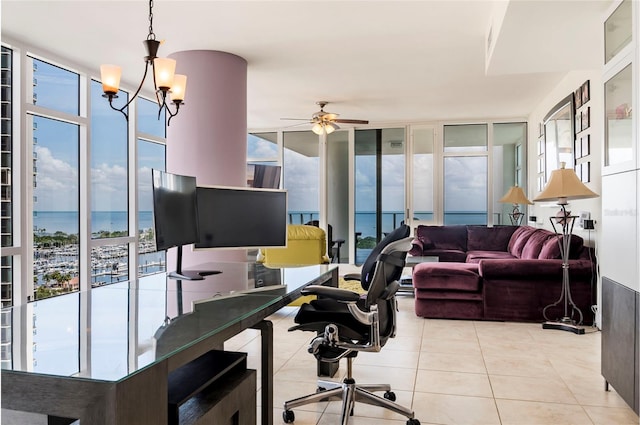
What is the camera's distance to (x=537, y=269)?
4.48 meters

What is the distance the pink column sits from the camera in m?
A: 4.57

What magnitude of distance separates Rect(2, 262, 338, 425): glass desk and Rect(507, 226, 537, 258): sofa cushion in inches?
181

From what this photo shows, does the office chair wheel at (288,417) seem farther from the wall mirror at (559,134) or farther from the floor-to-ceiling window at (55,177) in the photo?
the wall mirror at (559,134)

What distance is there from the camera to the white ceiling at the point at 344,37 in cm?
347

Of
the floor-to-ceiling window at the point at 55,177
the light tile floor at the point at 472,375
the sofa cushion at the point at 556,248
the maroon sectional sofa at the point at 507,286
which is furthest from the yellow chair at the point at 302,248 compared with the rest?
the sofa cushion at the point at 556,248

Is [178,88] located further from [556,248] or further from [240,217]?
[556,248]

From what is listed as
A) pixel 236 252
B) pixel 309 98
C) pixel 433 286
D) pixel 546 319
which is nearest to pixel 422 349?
pixel 433 286

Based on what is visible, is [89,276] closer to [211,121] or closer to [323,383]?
[211,121]

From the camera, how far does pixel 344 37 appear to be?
13.7 ft

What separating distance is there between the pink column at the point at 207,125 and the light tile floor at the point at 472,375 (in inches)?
60.0

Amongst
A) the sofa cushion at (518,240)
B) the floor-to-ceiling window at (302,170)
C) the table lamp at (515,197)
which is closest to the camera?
the sofa cushion at (518,240)

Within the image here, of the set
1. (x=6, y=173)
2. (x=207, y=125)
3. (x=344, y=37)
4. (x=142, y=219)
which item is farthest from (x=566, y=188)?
(x=6, y=173)

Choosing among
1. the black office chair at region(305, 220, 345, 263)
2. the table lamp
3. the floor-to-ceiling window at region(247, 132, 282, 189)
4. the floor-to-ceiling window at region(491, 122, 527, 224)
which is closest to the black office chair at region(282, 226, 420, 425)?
the table lamp

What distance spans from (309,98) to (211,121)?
217cm
